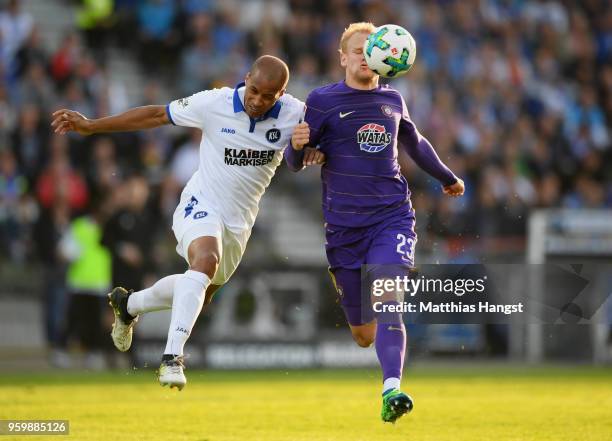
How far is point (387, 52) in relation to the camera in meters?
9.23

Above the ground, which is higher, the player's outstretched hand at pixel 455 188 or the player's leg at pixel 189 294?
the player's outstretched hand at pixel 455 188

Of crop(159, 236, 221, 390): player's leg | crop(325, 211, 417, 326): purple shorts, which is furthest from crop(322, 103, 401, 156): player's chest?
crop(159, 236, 221, 390): player's leg

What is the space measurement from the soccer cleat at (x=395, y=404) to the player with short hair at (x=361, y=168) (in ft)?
2.30

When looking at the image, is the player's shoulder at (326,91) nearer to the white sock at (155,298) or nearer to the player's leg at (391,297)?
the player's leg at (391,297)

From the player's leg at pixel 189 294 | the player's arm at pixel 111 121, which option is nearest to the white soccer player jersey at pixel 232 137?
the player's arm at pixel 111 121

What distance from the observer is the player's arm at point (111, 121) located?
9.74m

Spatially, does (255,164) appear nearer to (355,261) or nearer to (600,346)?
(355,261)

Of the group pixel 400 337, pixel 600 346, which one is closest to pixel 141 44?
pixel 600 346

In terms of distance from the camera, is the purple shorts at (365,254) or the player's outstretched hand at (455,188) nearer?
the purple shorts at (365,254)

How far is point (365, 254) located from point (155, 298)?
1.88 meters

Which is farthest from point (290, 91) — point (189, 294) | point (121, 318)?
point (189, 294)

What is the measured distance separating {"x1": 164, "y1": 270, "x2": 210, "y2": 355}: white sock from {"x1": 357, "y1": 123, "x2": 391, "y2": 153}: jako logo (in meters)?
1.58

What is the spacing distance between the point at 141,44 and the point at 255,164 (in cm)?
1203

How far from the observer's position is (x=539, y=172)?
22375mm
